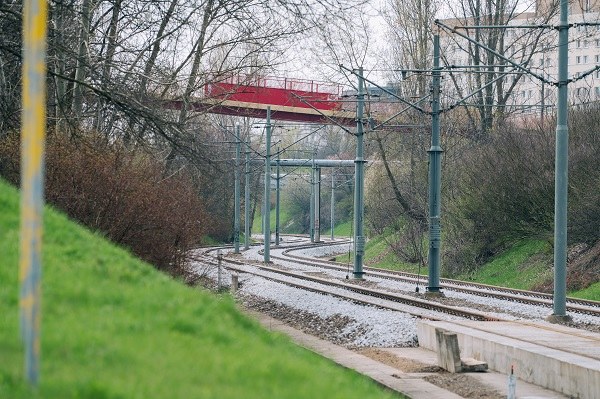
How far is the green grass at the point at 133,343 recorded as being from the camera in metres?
6.49

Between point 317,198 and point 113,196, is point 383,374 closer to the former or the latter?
point 113,196

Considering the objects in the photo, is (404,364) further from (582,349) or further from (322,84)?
(322,84)

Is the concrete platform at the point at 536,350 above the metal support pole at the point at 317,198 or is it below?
below

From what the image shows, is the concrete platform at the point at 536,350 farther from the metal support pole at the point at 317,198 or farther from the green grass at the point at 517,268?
the metal support pole at the point at 317,198

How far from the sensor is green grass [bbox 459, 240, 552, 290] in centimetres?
3856

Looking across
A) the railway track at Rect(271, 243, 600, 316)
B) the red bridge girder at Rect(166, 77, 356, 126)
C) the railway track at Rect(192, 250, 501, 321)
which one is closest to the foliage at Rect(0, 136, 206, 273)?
the railway track at Rect(192, 250, 501, 321)

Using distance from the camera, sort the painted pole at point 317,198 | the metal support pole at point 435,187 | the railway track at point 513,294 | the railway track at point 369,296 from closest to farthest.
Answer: the railway track at point 369,296 → the railway track at point 513,294 → the metal support pole at point 435,187 → the painted pole at point 317,198

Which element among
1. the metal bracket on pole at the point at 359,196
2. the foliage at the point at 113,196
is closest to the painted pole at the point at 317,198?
the metal bracket on pole at the point at 359,196

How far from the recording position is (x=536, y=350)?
1570 cm

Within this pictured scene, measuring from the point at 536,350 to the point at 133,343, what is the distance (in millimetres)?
9342

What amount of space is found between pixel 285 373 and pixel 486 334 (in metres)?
11.1

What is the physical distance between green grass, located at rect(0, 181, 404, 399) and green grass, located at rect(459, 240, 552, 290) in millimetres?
28231

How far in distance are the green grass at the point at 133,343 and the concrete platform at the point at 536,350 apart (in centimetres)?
488

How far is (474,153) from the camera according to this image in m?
47.4
